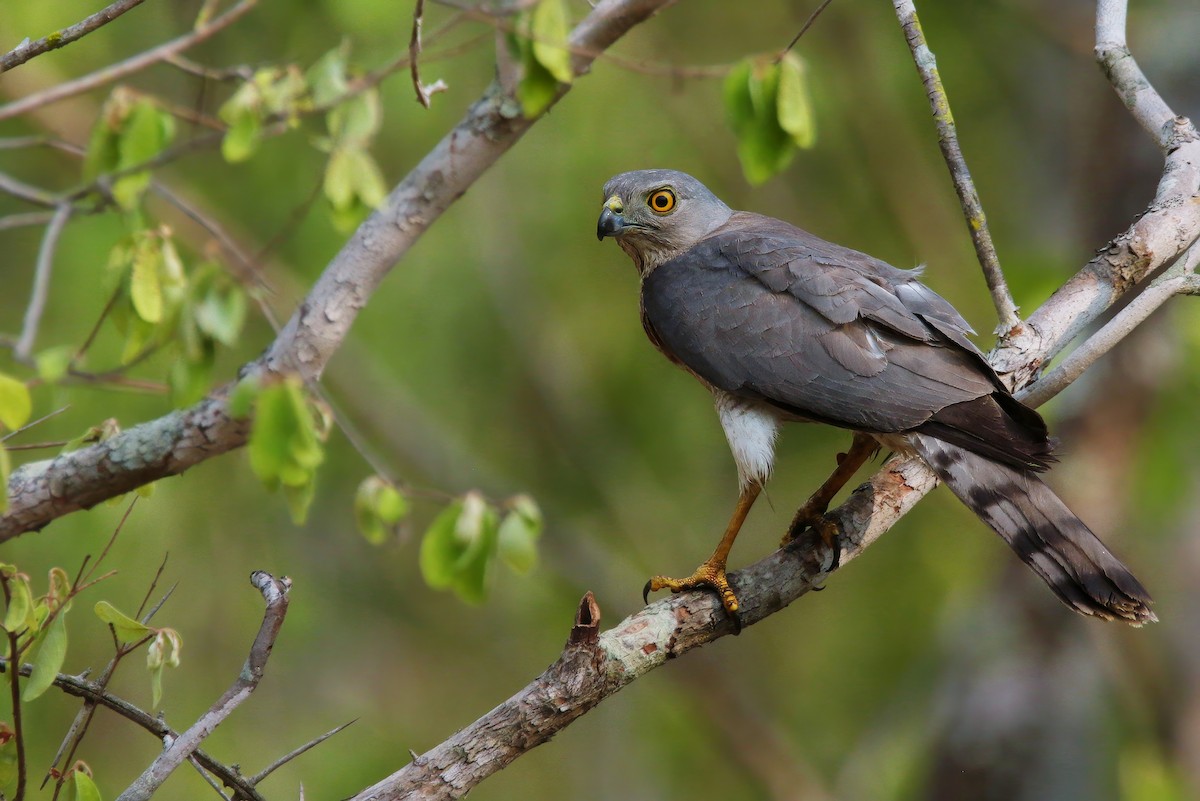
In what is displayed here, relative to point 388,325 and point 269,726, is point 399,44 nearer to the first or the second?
point 388,325

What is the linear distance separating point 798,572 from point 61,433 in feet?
15.2

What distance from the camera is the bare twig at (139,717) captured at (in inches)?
105

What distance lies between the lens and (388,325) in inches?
310

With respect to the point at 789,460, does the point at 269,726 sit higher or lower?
higher

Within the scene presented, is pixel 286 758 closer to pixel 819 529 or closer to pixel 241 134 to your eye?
pixel 241 134

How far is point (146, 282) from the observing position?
2.27 metres

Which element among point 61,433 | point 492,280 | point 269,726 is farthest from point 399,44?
point 269,726

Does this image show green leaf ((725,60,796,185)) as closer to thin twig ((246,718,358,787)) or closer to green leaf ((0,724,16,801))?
thin twig ((246,718,358,787))

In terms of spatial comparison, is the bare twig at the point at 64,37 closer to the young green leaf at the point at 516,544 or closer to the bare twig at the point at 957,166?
the young green leaf at the point at 516,544

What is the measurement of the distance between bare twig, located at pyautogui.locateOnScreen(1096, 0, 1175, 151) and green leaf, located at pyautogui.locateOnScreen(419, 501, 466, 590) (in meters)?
3.17

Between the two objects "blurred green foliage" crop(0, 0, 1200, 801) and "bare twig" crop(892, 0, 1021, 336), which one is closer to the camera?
"bare twig" crop(892, 0, 1021, 336)

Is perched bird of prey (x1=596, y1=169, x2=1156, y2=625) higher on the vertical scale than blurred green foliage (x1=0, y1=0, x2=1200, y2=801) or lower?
lower

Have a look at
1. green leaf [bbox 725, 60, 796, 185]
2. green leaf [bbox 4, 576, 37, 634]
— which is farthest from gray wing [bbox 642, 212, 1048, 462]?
green leaf [bbox 4, 576, 37, 634]

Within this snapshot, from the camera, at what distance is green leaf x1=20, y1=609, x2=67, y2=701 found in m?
2.45
